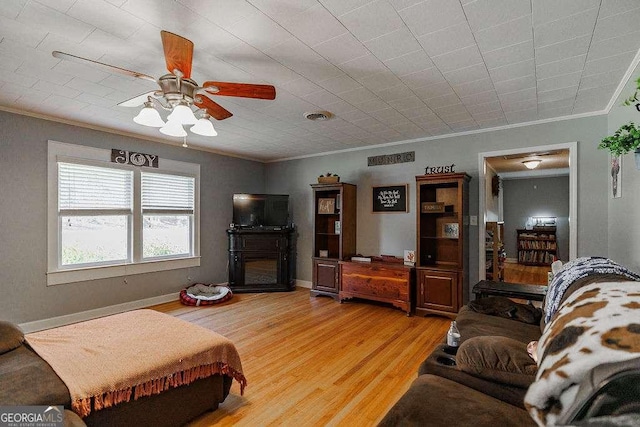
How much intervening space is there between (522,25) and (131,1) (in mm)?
2302

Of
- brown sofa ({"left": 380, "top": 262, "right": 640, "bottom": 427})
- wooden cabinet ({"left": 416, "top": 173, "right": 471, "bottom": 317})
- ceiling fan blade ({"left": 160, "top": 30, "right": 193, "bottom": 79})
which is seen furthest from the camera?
wooden cabinet ({"left": 416, "top": 173, "right": 471, "bottom": 317})

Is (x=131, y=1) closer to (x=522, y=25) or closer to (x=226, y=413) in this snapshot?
(x=522, y=25)

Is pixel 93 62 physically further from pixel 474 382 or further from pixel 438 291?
pixel 438 291

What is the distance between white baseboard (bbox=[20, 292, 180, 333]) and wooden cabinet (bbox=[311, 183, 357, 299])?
2.31 metres

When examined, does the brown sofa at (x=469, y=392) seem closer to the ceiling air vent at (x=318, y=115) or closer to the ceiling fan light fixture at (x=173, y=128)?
the ceiling fan light fixture at (x=173, y=128)

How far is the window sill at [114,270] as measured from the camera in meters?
3.76

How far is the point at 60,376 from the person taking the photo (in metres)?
1.59

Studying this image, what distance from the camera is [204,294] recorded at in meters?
4.89

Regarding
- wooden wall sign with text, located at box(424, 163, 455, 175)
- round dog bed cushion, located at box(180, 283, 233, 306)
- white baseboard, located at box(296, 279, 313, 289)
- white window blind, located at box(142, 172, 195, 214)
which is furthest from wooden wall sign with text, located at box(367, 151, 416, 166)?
round dog bed cushion, located at box(180, 283, 233, 306)

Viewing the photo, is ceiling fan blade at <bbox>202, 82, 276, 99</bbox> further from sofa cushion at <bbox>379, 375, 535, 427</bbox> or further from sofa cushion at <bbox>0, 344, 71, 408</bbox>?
sofa cushion at <bbox>379, 375, 535, 427</bbox>

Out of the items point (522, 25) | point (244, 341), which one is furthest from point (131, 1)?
point (244, 341)

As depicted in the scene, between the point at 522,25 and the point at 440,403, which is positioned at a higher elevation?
the point at 522,25

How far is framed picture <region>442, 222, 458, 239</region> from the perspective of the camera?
4305mm

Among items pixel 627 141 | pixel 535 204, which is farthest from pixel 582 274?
pixel 535 204
